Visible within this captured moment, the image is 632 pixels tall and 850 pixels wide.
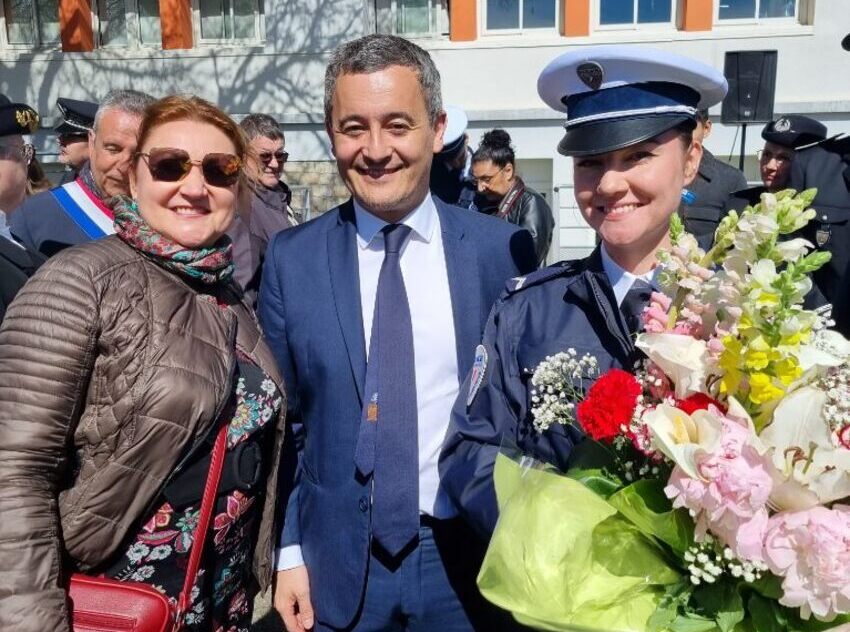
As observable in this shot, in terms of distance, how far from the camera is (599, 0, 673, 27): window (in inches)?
468

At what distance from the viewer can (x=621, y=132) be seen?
5.54ft

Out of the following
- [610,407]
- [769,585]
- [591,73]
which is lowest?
[769,585]

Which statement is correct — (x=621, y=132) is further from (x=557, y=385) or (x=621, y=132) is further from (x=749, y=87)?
(x=749, y=87)

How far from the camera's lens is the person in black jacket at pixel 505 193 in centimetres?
639

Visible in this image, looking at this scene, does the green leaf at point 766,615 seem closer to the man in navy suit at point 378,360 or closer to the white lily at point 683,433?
the white lily at point 683,433

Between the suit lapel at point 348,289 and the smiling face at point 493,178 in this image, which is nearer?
the suit lapel at point 348,289

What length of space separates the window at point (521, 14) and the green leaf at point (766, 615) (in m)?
12.1

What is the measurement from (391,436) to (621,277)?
0.70 meters

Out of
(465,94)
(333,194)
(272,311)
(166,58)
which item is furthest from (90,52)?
(272,311)

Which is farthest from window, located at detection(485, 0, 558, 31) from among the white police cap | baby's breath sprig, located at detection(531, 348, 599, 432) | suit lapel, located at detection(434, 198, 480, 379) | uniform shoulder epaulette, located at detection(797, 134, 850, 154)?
baby's breath sprig, located at detection(531, 348, 599, 432)

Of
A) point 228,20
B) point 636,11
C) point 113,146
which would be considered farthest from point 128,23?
point 113,146

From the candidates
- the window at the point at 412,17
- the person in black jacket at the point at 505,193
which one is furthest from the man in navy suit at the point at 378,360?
the window at the point at 412,17

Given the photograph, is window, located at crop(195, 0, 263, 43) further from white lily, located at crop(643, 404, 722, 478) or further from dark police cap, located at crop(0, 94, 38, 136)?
white lily, located at crop(643, 404, 722, 478)

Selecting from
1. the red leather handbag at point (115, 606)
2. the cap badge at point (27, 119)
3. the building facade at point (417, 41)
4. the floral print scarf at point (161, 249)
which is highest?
the building facade at point (417, 41)
